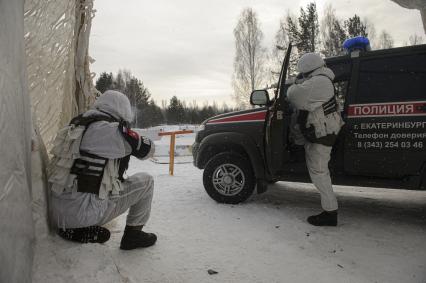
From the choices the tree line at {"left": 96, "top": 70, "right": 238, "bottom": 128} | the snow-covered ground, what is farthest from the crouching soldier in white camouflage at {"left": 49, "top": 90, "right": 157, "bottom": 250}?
the tree line at {"left": 96, "top": 70, "right": 238, "bottom": 128}

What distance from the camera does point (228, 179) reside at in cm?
473

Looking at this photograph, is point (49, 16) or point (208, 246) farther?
point (208, 246)

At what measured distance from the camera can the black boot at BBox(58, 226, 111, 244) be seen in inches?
103

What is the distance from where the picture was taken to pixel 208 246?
3389mm

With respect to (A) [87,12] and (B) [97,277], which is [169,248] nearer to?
(B) [97,277]

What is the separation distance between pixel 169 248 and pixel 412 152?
2635 mm

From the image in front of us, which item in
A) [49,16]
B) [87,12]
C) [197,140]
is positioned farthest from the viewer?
[197,140]

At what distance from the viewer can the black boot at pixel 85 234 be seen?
2.62 meters

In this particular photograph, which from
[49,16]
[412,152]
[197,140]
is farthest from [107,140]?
[412,152]

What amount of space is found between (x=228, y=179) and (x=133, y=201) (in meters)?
1.95

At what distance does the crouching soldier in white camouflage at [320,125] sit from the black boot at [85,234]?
225 cm

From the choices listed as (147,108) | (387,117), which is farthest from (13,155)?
(147,108)

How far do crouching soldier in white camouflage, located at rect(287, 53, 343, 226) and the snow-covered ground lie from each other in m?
0.28

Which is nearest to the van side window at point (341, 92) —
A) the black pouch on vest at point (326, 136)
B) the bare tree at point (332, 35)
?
the black pouch on vest at point (326, 136)
